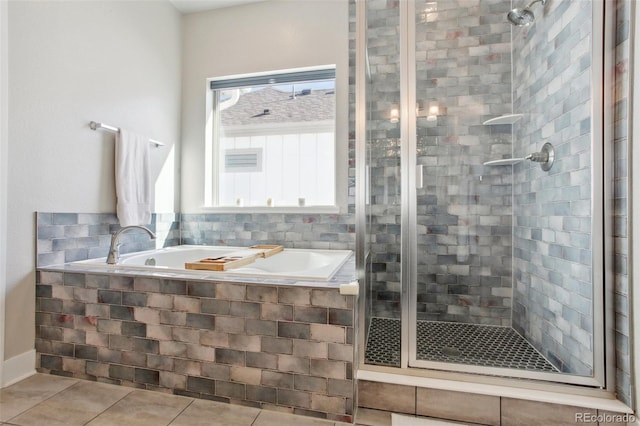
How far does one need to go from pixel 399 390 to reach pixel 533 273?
979 millimetres

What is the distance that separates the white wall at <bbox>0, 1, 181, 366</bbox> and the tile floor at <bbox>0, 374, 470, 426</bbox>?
313 mm

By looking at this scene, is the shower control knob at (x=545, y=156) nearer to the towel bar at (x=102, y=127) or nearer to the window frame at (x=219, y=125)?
the window frame at (x=219, y=125)

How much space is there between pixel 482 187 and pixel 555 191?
13.2 inches

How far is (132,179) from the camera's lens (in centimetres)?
228

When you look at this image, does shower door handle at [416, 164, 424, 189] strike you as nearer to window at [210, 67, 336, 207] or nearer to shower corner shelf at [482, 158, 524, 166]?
shower corner shelf at [482, 158, 524, 166]

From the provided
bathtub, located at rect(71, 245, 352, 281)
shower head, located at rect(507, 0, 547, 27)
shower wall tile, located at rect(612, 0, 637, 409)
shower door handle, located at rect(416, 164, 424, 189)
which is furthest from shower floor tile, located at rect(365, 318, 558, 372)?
shower head, located at rect(507, 0, 547, 27)

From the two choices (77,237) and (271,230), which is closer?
(77,237)

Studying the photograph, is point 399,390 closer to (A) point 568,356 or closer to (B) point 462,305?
(B) point 462,305

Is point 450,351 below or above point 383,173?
below

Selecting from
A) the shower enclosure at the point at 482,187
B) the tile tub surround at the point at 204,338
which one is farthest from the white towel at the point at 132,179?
the shower enclosure at the point at 482,187

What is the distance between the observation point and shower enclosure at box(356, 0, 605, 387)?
1.46 metres

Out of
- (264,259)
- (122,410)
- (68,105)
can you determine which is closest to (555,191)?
Answer: (264,259)

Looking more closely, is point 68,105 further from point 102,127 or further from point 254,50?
point 254,50

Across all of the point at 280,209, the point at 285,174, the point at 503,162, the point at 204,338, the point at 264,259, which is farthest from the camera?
the point at 285,174
